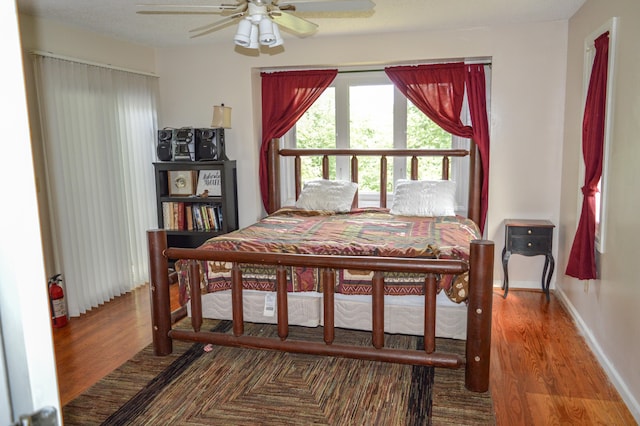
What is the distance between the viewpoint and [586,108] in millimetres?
3268

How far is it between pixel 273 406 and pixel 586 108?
8.91 feet

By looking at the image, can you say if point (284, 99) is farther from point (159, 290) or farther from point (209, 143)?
point (159, 290)

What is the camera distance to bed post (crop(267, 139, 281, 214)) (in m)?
4.98

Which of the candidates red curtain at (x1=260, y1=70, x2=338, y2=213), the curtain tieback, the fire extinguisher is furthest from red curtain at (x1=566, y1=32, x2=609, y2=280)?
the fire extinguisher

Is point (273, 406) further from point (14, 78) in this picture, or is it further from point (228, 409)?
point (14, 78)

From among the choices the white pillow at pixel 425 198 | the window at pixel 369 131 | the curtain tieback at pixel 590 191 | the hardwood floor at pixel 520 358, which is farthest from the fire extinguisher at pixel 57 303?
the curtain tieback at pixel 590 191

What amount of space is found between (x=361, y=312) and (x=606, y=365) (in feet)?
4.63

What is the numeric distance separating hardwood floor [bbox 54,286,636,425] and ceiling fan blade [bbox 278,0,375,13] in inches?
83.3

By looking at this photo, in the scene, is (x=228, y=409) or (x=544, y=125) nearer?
(x=228, y=409)

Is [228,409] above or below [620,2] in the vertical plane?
below

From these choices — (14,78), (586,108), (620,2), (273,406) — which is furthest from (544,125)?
(14,78)

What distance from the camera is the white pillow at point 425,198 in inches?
172

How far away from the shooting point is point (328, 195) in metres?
4.70

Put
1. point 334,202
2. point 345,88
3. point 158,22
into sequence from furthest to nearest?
point 345,88
point 334,202
point 158,22
